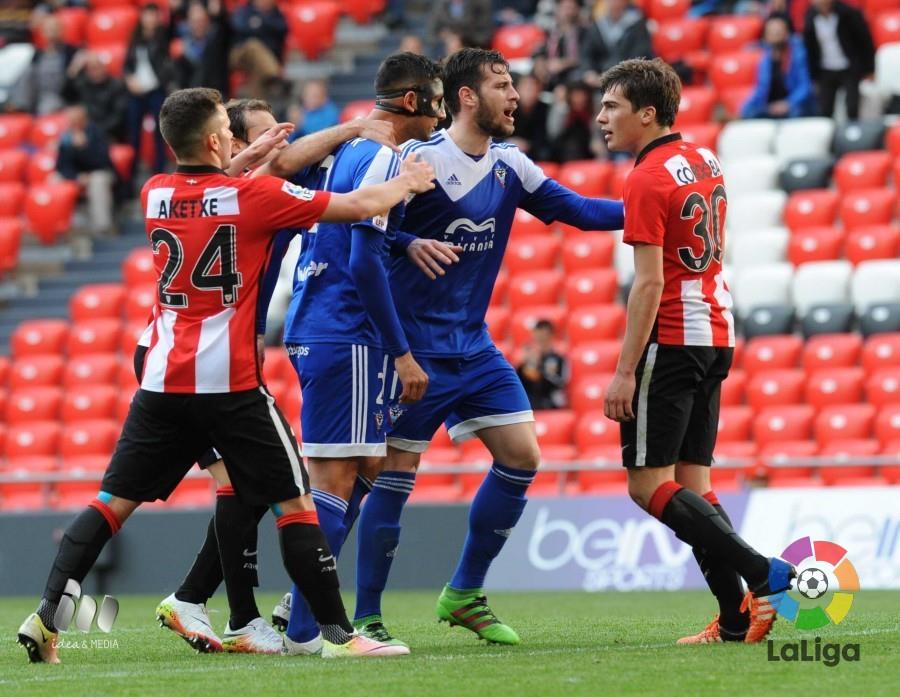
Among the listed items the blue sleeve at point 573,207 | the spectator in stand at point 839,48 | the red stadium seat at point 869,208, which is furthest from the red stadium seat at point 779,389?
the blue sleeve at point 573,207

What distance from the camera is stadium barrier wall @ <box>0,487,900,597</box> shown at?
1216cm

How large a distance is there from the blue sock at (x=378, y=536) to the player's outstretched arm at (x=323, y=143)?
1416 mm

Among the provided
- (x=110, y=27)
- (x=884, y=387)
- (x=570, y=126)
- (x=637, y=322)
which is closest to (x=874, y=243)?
(x=884, y=387)

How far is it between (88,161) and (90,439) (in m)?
4.31

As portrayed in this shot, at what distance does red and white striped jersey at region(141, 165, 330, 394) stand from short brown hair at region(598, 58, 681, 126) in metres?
1.40

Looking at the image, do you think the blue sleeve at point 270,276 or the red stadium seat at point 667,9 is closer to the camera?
the blue sleeve at point 270,276

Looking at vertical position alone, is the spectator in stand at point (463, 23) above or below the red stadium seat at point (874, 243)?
above

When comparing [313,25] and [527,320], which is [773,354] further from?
[313,25]

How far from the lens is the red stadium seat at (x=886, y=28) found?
16.9 metres

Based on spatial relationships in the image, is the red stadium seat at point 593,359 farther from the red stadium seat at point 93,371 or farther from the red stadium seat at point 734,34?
the red stadium seat at point 93,371

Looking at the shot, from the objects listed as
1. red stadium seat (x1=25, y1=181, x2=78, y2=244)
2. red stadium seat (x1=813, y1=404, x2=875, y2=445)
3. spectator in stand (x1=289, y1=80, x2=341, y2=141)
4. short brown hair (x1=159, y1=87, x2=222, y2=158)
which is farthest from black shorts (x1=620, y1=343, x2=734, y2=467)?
red stadium seat (x1=25, y1=181, x2=78, y2=244)

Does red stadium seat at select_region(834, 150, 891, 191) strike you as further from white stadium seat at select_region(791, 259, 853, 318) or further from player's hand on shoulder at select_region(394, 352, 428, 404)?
player's hand on shoulder at select_region(394, 352, 428, 404)

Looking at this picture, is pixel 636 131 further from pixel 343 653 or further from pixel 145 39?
pixel 145 39

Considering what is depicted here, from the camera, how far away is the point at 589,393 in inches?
579
